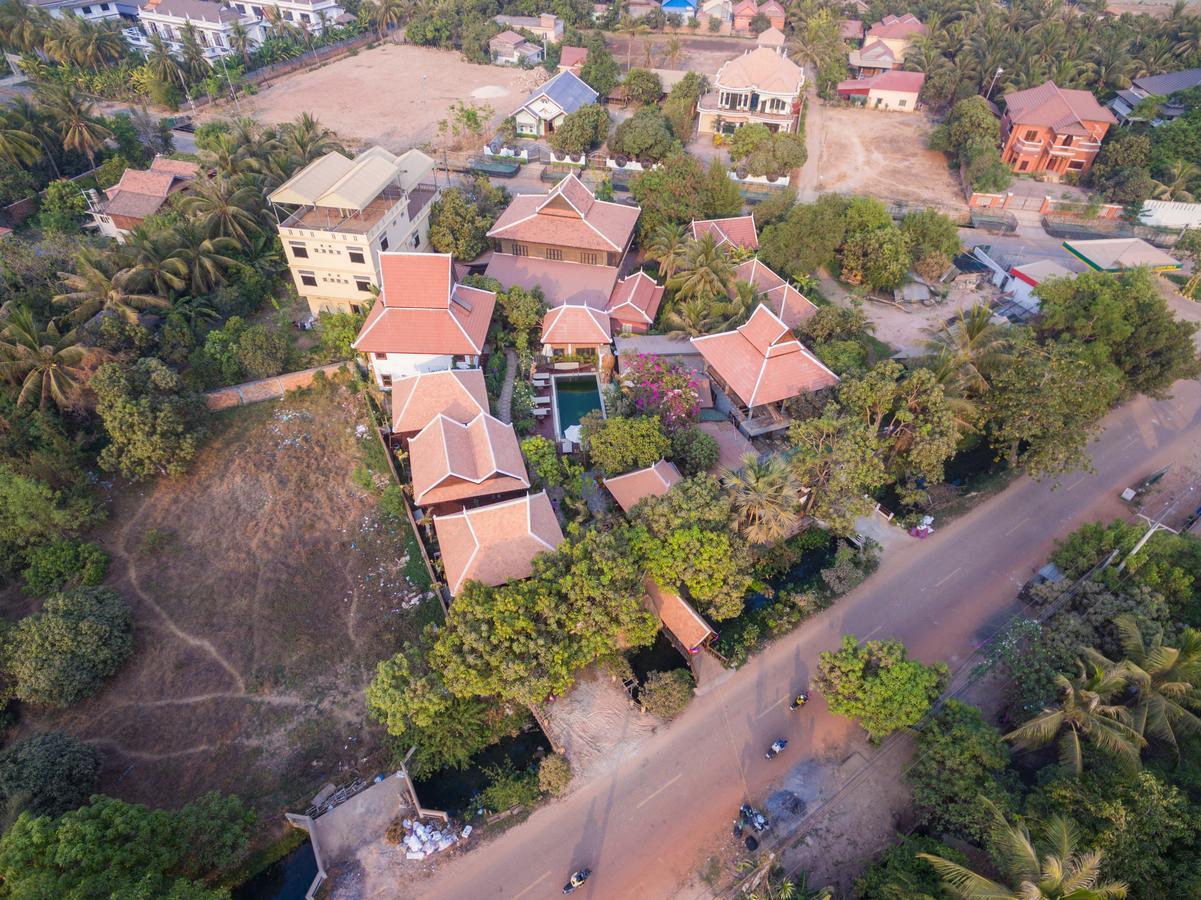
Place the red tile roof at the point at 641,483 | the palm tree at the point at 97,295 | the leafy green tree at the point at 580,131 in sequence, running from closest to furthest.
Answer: the red tile roof at the point at 641,483, the palm tree at the point at 97,295, the leafy green tree at the point at 580,131

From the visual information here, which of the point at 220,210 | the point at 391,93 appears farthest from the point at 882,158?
the point at 220,210

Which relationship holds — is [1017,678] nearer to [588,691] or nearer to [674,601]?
[674,601]

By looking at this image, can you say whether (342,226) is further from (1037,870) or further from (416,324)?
(1037,870)

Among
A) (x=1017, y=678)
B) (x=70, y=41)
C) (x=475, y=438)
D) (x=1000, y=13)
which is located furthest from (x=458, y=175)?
(x=1000, y=13)

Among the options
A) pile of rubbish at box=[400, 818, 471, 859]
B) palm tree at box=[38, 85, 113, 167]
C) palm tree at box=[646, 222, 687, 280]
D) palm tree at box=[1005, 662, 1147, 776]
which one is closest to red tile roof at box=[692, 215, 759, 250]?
palm tree at box=[646, 222, 687, 280]

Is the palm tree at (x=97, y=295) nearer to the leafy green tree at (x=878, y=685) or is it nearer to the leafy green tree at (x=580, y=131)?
the leafy green tree at (x=580, y=131)

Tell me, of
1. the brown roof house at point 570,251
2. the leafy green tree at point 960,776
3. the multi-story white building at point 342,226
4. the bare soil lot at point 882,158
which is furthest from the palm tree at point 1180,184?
the multi-story white building at point 342,226

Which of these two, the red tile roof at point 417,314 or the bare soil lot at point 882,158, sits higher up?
the red tile roof at point 417,314
